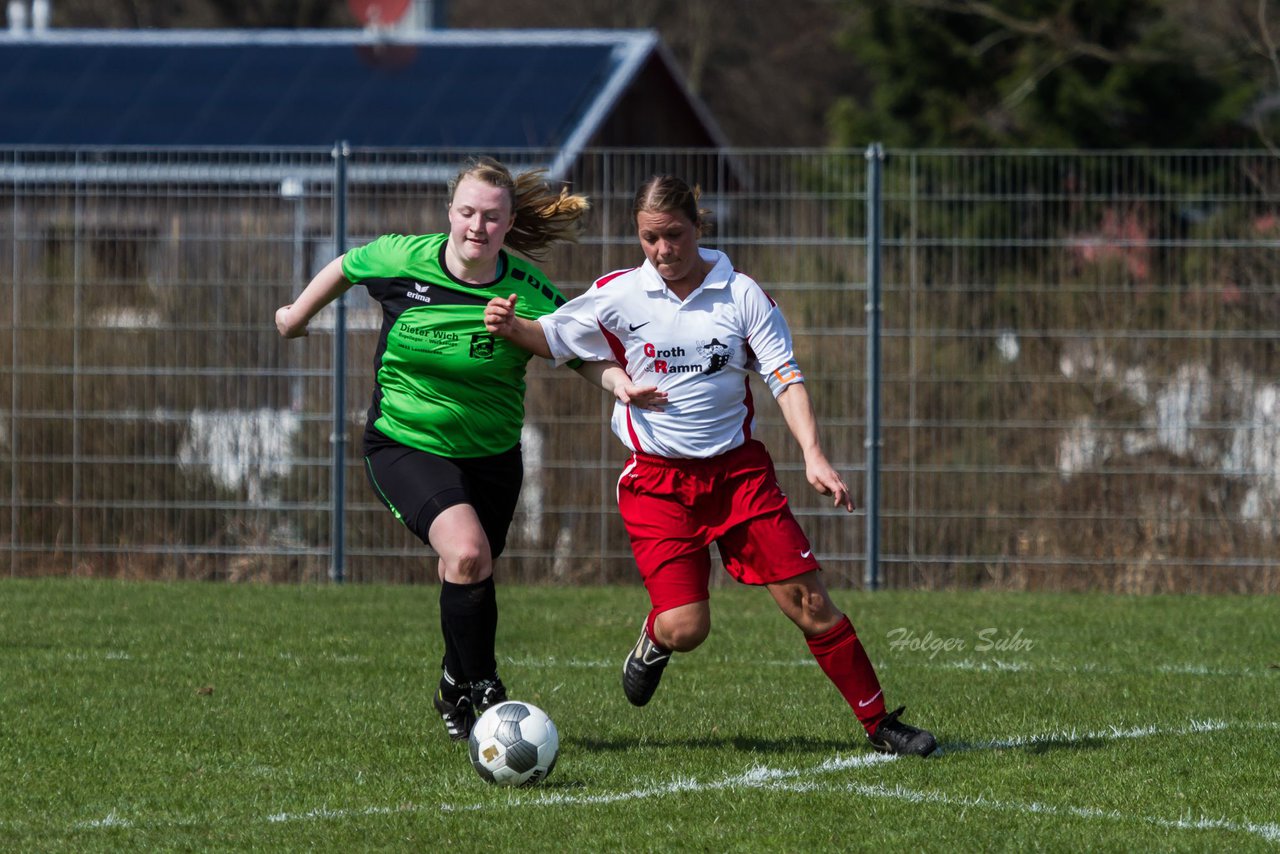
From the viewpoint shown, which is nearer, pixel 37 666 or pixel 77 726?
pixel 77 726

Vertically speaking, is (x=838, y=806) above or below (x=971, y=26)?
below

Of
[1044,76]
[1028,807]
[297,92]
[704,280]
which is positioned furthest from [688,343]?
[297,92]

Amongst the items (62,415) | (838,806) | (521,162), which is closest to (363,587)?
(62,415)

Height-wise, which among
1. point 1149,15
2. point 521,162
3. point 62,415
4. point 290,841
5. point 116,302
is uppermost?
point 1149,15

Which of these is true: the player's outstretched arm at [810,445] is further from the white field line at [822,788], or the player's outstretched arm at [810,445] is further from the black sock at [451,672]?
the black sock at [451,672]

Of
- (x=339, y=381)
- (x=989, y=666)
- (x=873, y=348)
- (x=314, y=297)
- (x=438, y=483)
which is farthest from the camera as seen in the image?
(x=339, y=381)

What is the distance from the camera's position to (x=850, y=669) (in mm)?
5887

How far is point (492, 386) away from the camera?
6.24 metres

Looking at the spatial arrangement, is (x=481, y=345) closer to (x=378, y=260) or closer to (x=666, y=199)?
(x=378, y=260)

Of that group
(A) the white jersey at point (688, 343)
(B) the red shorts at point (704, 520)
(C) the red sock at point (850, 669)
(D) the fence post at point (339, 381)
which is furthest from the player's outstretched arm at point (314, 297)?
(D) the fence post at point (339, 381)

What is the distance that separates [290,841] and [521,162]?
10.3m

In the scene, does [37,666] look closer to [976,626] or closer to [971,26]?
[976,626]

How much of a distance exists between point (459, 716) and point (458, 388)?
1.14 m

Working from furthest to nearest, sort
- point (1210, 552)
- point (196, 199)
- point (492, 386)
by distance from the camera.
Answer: point (196, 199)
point (1210, 552)
point (492, 386)
